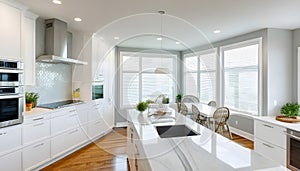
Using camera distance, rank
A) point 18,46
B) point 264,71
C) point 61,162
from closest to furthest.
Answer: point 18,46 → point 61,162 → point 264,71

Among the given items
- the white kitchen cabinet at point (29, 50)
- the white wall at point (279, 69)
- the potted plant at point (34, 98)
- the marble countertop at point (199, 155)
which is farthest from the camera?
the white wall at point (279, 69)

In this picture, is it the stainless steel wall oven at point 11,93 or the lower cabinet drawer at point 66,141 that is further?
the lower cabinet drawer at point 66,141

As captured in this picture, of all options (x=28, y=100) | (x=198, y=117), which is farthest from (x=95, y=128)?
(x=198, y=117)

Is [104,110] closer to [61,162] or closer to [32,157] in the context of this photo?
[61,162]

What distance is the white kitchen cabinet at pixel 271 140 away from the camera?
116 inches

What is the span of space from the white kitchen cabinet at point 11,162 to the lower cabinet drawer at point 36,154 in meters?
0.09

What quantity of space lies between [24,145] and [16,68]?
105 cm

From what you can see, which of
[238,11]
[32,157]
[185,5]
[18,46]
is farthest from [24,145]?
[238,11]

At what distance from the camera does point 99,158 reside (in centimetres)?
337

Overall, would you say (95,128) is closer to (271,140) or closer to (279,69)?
(271,140)

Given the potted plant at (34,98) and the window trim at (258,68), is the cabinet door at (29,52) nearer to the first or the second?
→ the potted plant at (34,98)

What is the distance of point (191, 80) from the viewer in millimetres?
6477

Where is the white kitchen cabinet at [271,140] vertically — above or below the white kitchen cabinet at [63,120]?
below

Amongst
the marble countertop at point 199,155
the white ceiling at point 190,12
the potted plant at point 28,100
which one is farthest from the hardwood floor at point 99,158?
the white ceiling at point 190,12
